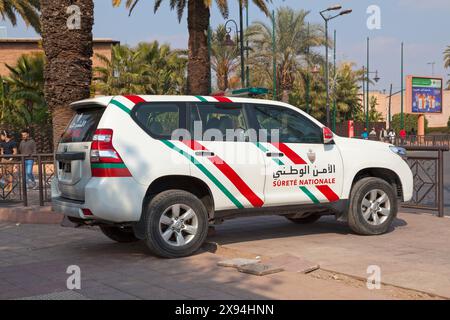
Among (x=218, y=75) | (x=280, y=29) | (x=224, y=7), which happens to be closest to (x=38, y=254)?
(x=224, y=7)

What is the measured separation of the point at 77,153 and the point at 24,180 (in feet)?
16.8

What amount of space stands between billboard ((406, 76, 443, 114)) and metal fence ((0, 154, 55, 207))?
1848 inches

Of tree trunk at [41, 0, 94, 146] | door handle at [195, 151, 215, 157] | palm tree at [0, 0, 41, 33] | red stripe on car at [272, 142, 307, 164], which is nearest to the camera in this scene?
door handle at [195, 151, 215, 157]

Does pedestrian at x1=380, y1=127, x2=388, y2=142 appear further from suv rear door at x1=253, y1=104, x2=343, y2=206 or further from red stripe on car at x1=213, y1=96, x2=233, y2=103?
red stripe on car at x1=213, y1=96, x2=233, y2=103

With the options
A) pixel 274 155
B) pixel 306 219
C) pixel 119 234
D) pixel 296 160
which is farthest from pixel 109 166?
pixel 306 219

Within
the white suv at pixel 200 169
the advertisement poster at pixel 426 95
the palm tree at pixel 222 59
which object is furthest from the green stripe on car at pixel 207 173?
the advertisement poster at pixel 426 95

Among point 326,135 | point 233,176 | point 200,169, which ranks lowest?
point 233,176

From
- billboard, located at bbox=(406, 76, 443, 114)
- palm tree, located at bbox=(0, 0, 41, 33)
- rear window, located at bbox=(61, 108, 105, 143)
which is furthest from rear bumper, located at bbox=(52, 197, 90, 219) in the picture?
billboard, located at bbox=(406, 76, 443, 114)

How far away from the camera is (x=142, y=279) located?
592cm

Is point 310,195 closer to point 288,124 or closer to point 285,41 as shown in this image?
point 288,124

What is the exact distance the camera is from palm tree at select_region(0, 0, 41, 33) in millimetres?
28047
